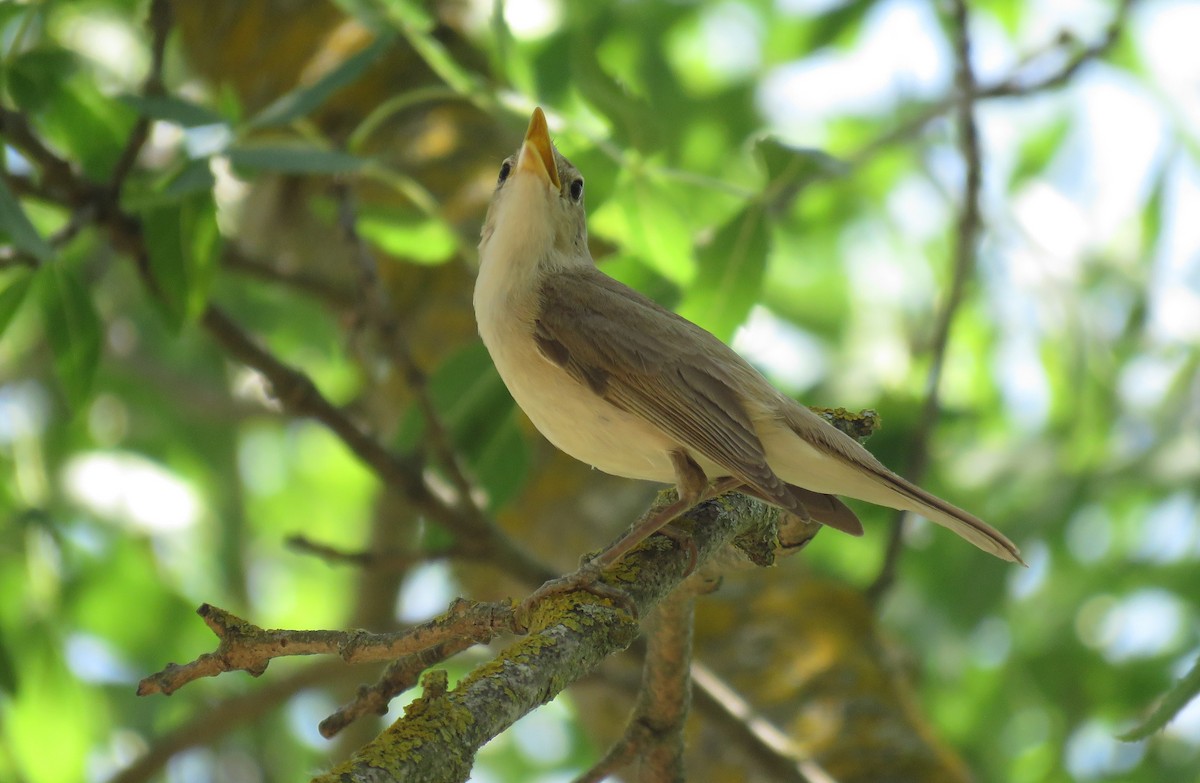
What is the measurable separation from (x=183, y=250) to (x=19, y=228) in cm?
95

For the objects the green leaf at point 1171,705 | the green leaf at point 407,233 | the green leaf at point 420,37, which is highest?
the green leaf at point 407,233

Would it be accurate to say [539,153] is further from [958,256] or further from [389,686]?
[389,686]

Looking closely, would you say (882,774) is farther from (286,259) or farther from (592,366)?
(286,259)

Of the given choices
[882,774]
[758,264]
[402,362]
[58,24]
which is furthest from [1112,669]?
[58,24]

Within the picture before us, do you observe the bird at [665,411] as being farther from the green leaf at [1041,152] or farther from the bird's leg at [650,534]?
the green leaf at [1041,152]

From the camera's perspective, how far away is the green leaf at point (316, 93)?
376cm

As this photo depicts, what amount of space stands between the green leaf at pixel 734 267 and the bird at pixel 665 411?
107 mm

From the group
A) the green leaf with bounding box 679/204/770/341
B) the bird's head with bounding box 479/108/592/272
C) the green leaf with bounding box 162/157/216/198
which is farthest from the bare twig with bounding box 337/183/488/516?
the green leaf with bounding box 679/204/770/341

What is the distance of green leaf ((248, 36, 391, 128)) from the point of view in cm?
376

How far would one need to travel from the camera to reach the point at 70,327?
3846mm

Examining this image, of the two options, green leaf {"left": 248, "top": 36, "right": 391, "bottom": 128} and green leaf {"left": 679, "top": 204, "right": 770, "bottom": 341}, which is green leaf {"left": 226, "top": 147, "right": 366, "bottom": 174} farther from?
green leaf {"left": 679, "top": 204, "right": 770, "bottom": 341}

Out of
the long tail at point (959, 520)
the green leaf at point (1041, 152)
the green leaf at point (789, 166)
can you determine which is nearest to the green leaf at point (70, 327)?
the green leaf at point (789, 166)

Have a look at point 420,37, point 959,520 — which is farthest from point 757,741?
point 420,37

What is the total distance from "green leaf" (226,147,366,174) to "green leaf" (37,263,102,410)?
68cm
